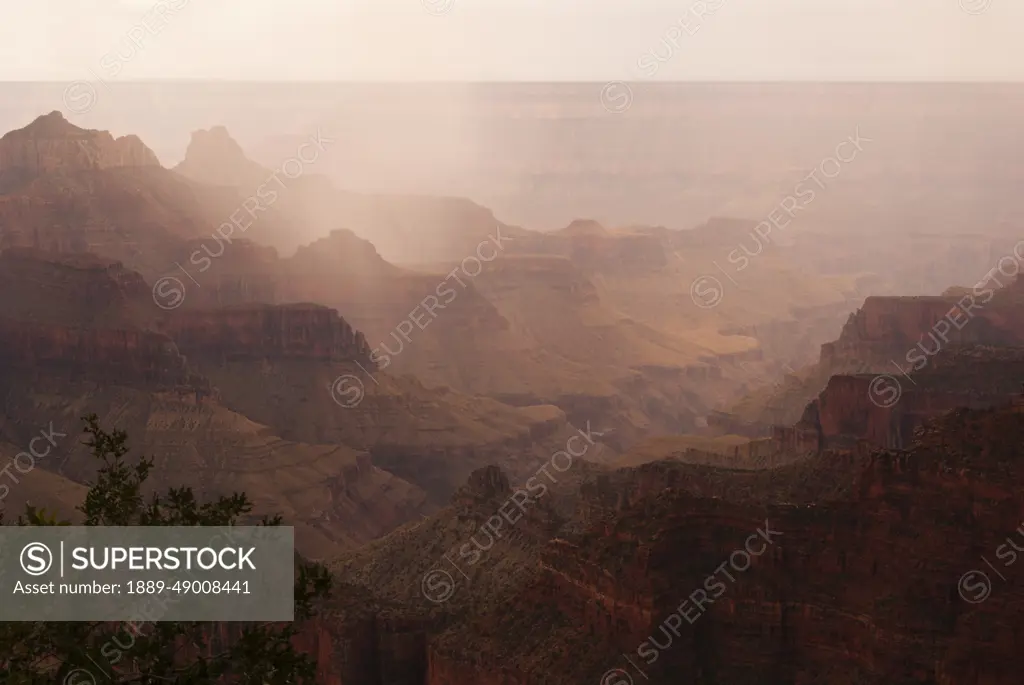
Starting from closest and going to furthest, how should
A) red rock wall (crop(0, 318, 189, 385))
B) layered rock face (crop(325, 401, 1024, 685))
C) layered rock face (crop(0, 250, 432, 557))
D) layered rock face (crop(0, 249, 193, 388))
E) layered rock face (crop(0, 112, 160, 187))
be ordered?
layered rock face (crop(325, 401, 1024, 685)), layered rock face (crop(0, 250, 432, 557)), red rock wall (crop(0, 318, 189, 385)), layered rock face (crop(0, 249, 193, 388)), layered rock face (crop(0, 112, 160, 187))

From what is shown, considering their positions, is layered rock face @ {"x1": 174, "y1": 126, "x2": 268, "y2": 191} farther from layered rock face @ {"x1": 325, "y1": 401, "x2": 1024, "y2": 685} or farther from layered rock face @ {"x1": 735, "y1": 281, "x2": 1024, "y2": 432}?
layered rock face @ {"x1": 325, "y1": 401, "x2": 1024, "y2": 685}

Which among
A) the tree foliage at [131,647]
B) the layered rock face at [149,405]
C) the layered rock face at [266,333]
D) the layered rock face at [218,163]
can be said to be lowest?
the tree foliage at [131,647]

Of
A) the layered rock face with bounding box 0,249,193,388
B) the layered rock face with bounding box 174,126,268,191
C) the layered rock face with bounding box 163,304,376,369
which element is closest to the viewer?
the layered rock face with bounding box 0,249,193,388

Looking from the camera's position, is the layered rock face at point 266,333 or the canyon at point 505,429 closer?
the canyon at point 505,429

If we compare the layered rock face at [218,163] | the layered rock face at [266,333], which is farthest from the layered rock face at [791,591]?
the layered rock face at [218,163]

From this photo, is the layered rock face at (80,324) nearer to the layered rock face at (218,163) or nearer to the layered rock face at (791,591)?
the layered rock face at (791,591)

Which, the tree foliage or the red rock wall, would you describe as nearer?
the tree foliage

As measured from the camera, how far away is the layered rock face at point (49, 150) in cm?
14775

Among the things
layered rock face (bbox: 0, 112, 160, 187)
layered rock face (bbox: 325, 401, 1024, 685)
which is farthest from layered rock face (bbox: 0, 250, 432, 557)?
layered rock face (bbox: 325, 401, 1024, 685)

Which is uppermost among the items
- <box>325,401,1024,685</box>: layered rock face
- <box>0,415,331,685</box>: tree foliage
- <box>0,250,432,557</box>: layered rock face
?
<box>0,250,432,557</box>: layered rock face

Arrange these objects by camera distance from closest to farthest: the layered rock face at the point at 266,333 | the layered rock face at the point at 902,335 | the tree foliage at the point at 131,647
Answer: the tree foliage at the point at 131,647 → the layered rock face at the point at 902,335 → the layered rock face at the point at 266,333

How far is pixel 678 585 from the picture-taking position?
180 feet

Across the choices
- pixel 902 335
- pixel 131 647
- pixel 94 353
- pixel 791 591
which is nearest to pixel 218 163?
pixel 94 353

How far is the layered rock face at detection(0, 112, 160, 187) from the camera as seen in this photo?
14775cm
